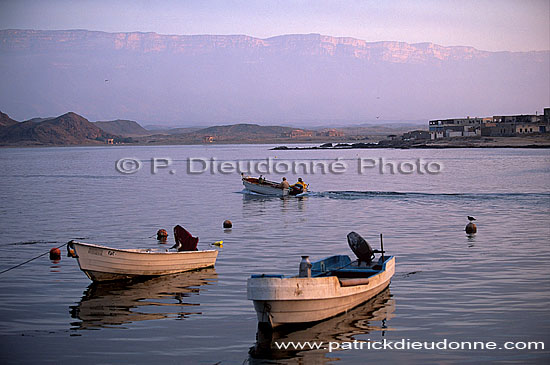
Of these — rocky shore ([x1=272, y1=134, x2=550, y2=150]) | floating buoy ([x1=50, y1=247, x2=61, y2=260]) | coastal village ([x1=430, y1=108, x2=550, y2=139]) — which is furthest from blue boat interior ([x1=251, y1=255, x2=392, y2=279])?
coastal village ([x1=430, y1=108, x2=550, y2=139])

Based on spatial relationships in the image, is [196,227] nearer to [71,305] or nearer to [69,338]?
[71,305]

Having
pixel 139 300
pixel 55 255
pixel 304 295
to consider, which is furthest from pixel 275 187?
pixel 304 295

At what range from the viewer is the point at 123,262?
1981cm

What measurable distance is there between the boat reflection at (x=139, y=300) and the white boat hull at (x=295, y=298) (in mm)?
2925

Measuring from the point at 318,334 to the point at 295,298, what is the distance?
1.06 metres

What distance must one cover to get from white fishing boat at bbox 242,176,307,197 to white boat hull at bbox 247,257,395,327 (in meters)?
36.6

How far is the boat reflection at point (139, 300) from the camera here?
16.2 meters

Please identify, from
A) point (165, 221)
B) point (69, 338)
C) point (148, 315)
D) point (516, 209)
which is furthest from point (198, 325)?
point (516, 209)

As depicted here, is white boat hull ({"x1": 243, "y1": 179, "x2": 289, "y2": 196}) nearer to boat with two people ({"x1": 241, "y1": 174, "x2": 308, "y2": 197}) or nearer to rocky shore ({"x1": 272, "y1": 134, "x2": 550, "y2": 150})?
boat with two people ({"x1": 241, "y1": 174, "x2": 308, "y2": 197})

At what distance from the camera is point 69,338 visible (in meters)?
14.6

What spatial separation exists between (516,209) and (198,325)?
30729 millimetres

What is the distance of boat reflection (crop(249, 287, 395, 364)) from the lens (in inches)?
526

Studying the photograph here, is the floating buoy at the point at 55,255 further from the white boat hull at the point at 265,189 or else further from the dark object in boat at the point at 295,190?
the white boat hull at the point at 265,189

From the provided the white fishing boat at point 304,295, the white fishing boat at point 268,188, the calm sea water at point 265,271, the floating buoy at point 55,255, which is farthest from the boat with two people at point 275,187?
A: the white fishing boat at point 304,295
